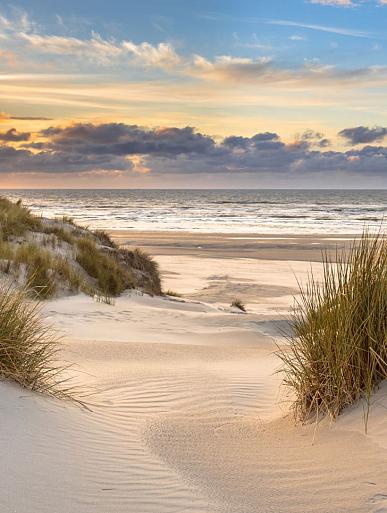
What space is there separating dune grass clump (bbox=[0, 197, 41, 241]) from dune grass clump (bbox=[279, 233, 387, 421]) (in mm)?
10405

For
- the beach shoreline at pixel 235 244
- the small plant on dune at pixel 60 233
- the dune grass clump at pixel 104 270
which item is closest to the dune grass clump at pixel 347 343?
the dune grass clump at pixel 104 270

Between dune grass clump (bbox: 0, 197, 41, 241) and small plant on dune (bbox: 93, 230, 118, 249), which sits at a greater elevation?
dune grass clump (bbox: 0, 197, 41, 241)

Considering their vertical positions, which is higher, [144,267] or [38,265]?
[38,265]

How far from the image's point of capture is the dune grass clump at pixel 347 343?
4.36 m

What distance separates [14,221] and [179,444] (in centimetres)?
1145

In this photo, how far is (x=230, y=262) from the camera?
71.9 ft

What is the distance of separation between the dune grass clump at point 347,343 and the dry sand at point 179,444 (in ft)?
0.57

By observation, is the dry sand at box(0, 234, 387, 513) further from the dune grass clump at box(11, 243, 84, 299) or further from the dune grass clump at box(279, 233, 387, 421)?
the dune grass clump at box(11, 243, 84, 299)

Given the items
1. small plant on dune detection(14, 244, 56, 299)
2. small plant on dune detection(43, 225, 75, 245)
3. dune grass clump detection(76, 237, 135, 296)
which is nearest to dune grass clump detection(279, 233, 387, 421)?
small plant on dune detection(14, 244, 56, 299)

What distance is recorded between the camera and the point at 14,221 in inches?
580

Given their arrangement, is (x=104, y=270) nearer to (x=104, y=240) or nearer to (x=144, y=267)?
(x=144, y=267)

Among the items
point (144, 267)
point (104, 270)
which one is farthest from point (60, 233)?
point (144, 267)

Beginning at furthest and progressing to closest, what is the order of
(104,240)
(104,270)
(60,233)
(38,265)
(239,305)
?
1. (104,240)
2. (60,233)
3. (104,270)
4. (239,305)
5. (38,265)

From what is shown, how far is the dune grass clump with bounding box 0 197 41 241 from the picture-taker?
14.2 meters
